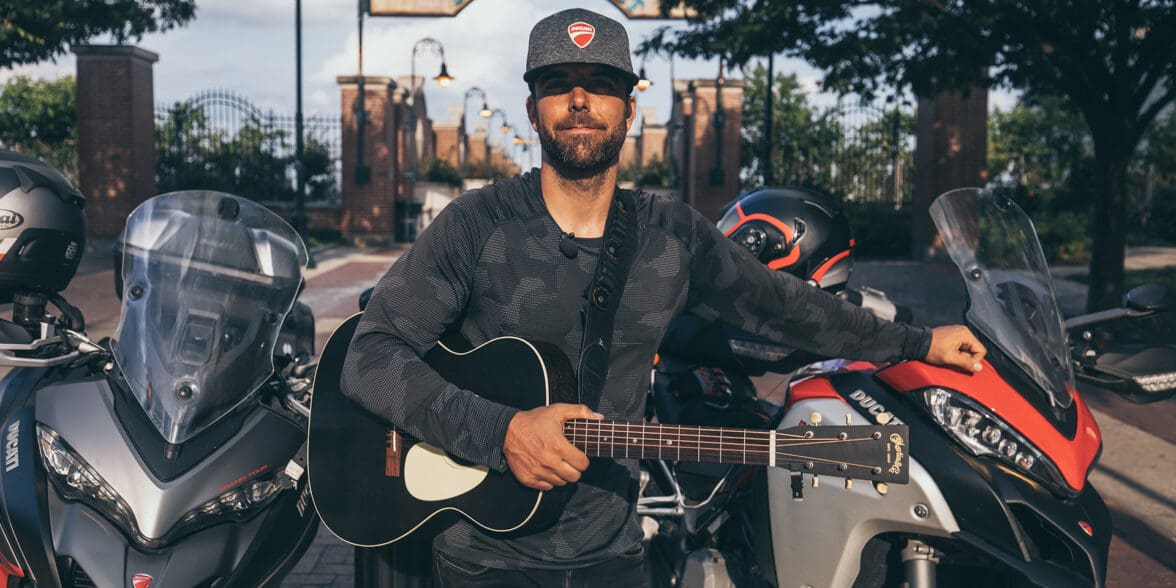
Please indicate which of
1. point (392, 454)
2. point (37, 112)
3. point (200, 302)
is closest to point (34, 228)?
point (200, 302)

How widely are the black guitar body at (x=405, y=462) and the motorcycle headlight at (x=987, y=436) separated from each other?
972 mm

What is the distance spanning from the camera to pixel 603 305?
7.42ft

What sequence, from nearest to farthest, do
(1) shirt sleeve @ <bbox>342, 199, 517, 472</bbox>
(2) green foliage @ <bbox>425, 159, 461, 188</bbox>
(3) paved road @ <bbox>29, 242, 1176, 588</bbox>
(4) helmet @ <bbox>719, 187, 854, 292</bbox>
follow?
1. (1) shirt sleeve @ <bbox>342, 199, 517, 472</bbox>
2. (4) helmet @ <bbox>719, 187, 854, 292</bbox>
3. (3) paved road @ <bbox>29, 242, 1176, 588</bbox>
4. (2) green foliage @ <bbox>425, 159, 461, 188</bbox>

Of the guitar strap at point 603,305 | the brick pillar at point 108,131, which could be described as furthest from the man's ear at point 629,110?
the brick pillar at point 108,131

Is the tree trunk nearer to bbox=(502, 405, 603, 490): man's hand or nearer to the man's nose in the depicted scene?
the man's nose

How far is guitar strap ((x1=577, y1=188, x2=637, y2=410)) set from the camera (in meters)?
2.26

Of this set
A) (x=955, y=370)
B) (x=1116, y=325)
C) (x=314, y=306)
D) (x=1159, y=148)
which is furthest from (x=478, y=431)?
(x=1159, y=148)

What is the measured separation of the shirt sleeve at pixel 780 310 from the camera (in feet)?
8.17

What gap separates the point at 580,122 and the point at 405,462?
90 cm

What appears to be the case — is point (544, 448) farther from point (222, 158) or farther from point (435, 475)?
point (222, 158)

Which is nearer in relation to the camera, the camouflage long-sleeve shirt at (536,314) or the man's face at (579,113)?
the camouflage long-sleeve shirt at (536,314)

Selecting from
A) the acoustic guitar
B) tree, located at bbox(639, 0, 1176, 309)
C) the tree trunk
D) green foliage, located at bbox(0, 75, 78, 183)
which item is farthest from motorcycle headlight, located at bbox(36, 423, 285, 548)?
green foliage, located at bbox(0, 75, 78, 183)

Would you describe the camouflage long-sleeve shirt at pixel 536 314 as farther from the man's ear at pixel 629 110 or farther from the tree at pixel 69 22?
the tree at pixel 69 22

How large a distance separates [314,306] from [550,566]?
1216 cm
